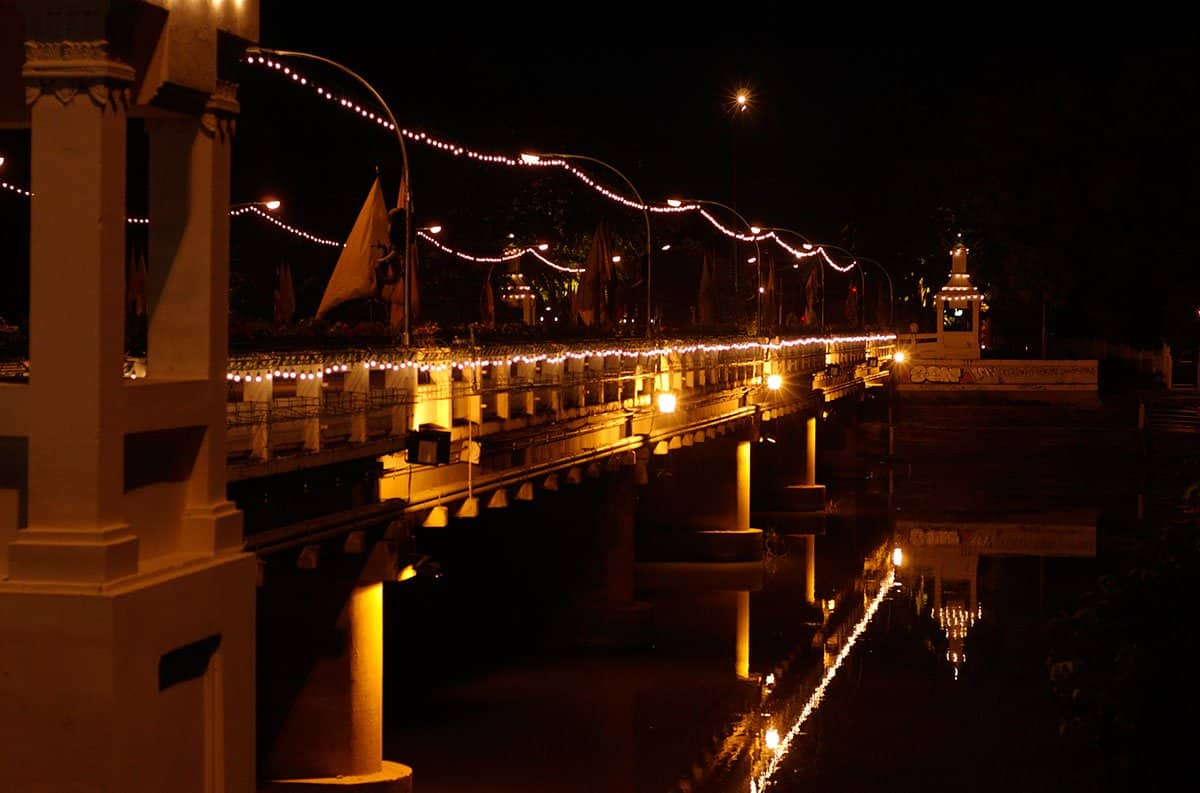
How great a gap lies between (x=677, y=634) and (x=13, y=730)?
102ft

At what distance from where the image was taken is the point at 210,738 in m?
9.88

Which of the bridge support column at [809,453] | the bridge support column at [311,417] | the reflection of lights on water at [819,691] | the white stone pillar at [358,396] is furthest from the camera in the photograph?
the bridge support column at [809,453]

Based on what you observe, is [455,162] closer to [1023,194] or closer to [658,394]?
[658,394]

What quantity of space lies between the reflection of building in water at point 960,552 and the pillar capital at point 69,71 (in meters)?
29.1

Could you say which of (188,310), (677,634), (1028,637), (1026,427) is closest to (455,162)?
(677,634)

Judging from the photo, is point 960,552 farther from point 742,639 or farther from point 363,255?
point 363,255

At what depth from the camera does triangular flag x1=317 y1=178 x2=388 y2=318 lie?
2303 centimetres

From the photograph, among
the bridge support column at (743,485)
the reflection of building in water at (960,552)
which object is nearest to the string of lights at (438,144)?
the bridge support column at (743,485)

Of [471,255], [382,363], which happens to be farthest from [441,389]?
[471,255]

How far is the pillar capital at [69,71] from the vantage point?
8.83m

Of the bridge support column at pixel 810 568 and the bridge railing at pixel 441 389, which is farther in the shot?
the bridge support column at pixel 810 568

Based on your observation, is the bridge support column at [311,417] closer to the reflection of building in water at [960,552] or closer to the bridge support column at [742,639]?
the bridge support column at [742,639]

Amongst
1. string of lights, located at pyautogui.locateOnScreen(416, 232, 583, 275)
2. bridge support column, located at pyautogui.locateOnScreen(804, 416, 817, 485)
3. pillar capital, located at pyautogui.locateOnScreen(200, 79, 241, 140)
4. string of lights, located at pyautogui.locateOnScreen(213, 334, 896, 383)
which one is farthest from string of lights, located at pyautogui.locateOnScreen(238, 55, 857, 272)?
bridge support column, located at pyautogui.locateOnScreen(804, 416, 817, 485)

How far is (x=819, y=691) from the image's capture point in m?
32.8
